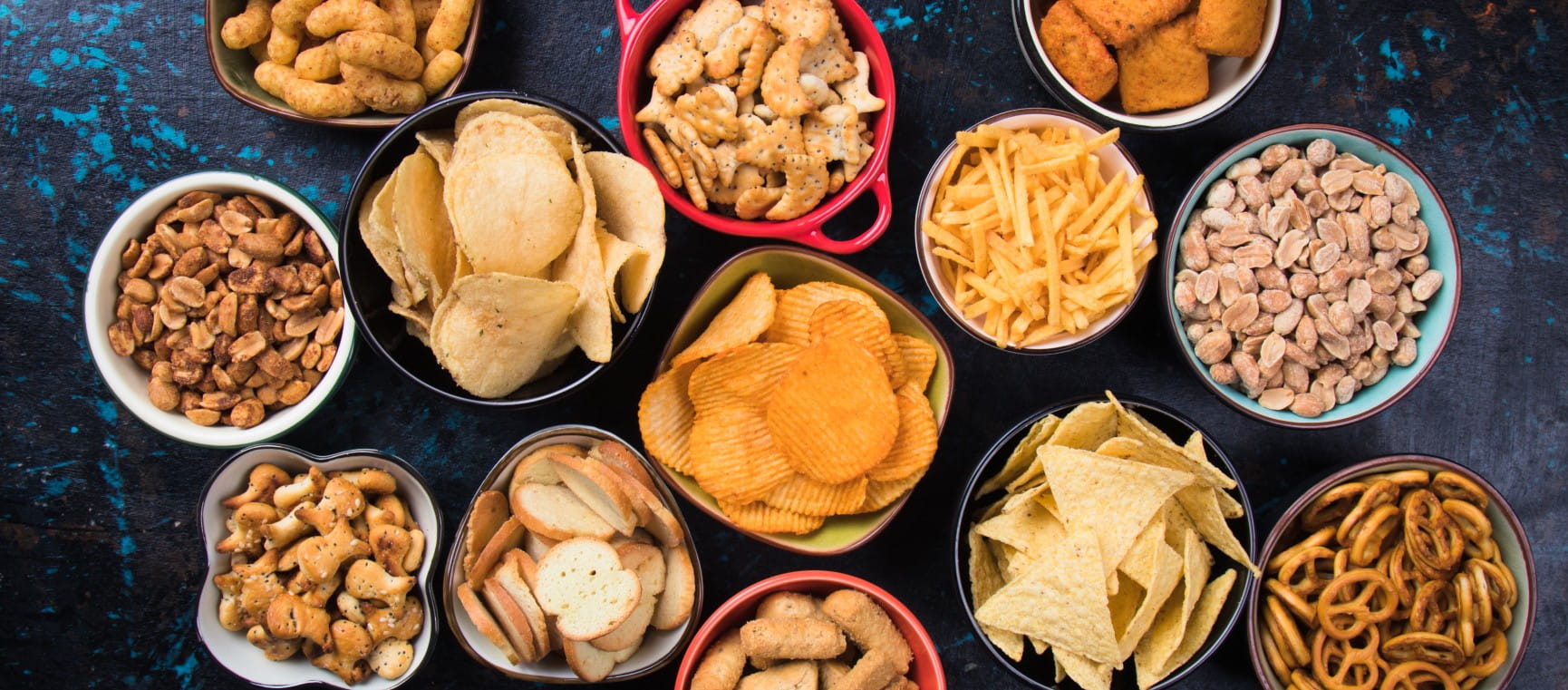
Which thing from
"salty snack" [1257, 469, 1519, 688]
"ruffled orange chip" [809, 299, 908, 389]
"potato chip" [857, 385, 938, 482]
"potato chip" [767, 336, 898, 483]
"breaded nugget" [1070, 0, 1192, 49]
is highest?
"breaded nugget" [1070, 0, 1192, 49]

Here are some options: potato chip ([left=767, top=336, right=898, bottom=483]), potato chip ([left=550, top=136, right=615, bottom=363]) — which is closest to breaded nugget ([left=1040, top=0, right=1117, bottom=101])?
potato chip ([left=767, top=336, right=898, bottom=483])

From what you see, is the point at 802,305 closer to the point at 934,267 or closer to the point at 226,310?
the point at 934,267

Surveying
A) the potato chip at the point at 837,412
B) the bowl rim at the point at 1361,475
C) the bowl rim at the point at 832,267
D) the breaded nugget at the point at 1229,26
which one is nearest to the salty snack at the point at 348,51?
the bowl rim at the point at 832,267

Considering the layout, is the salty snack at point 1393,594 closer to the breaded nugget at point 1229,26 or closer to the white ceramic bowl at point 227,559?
the breaded nugget at point 1229,26

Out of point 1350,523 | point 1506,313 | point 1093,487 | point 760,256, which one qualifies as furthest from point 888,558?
point 1506,313

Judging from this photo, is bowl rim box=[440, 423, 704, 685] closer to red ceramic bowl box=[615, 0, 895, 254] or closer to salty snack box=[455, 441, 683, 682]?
salty snack box=[455, 441, 683, 682]

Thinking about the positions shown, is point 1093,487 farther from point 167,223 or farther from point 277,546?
point 167,223

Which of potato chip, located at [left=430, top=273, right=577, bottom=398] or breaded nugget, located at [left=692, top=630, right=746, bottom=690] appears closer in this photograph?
potato chip, located at [left=430, top=273, right=577, bottom=398]
